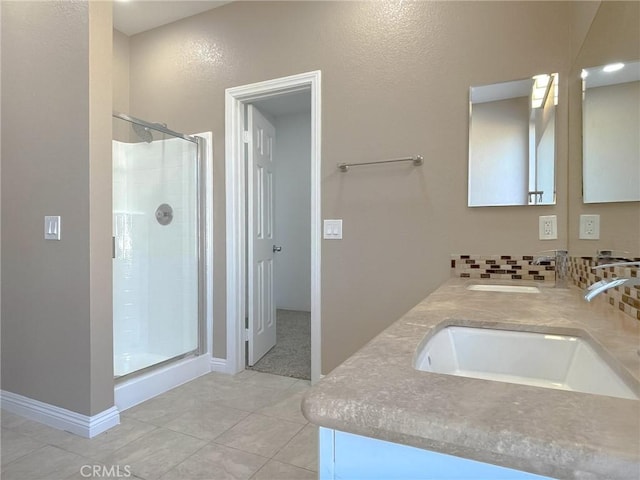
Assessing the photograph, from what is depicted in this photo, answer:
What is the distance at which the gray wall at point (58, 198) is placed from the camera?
1764 millimetres

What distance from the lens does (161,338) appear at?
2619 millimetres

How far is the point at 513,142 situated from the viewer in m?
1.89

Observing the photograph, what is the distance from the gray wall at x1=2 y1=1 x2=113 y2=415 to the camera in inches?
69.4

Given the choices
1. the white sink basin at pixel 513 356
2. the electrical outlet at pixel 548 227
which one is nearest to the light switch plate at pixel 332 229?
the electrical outlet at pixel 548 227

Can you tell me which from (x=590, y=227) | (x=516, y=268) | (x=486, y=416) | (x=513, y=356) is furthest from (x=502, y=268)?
(x=486, y=416)

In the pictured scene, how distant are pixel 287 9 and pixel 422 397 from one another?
2.66 m

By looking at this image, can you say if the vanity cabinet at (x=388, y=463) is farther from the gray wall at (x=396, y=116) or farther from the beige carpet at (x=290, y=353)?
the beige carpet at (x=290, y=353)

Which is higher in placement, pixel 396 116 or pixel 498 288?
pixel 396 116

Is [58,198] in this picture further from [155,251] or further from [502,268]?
[502,268]

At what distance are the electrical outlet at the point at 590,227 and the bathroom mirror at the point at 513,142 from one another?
1.14 ft

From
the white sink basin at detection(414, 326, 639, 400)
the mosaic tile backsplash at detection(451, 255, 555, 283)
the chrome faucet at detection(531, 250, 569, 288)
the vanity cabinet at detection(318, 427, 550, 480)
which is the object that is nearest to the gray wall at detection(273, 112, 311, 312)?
the mosaic tile backsplash at detection(451, 255, 555, 283)

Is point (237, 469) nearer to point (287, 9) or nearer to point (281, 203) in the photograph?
point (287, 9)

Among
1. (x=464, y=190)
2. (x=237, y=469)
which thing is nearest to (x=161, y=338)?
(x=237, y=469)

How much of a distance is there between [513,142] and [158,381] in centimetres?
252
